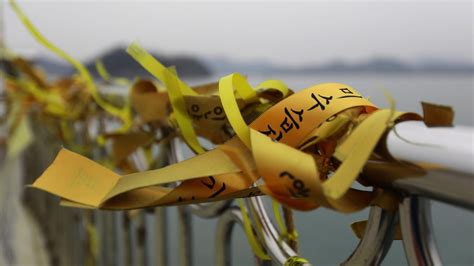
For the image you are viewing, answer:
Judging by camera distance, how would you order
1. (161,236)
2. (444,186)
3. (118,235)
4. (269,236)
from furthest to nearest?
1. (118,235)
2. (161,236)
3. (269,236)
4. (444,186)

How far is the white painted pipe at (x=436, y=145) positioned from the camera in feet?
0.61

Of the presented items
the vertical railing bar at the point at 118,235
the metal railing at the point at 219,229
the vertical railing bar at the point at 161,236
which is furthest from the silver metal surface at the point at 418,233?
the vertical railing bar at the point at 118,235

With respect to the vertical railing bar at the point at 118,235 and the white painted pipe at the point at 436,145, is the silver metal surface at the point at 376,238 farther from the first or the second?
the vertical railing bar at the point at 118,235

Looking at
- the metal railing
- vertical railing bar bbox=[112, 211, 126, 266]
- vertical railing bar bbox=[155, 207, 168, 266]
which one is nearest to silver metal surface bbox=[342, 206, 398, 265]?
the metal railing

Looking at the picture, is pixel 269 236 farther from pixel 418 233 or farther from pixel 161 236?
pixel 161 236

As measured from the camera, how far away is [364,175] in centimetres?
23

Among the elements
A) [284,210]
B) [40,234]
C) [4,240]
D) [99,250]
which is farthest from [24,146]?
[284,210]

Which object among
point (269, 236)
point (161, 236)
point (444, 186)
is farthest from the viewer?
point (161, 236)

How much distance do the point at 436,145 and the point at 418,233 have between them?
4cm

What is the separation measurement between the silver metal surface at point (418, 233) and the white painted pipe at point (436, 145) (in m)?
0.02

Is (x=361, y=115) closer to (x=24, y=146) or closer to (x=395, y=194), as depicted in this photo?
(x=395, y=194)

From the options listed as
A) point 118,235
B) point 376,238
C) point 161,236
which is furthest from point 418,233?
point 118,235

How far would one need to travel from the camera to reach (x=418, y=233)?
0.22 m

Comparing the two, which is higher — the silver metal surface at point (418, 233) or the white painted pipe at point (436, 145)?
the white painted pipe at point (436, 145)
